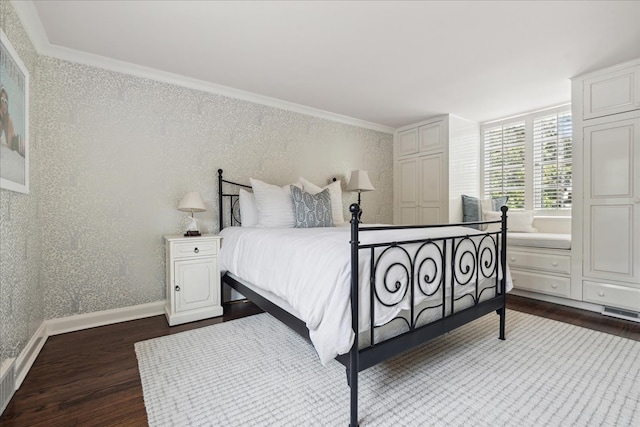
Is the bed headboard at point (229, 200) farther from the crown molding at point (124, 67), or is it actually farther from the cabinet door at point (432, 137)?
the cabinet door at point (432, 137)

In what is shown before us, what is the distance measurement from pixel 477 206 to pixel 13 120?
15.2ft

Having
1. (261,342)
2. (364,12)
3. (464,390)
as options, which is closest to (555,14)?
(364,12)

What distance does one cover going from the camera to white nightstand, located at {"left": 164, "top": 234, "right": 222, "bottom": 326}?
2.53 meters

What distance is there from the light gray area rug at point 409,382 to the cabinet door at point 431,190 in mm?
2213

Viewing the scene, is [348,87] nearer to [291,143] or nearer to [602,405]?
[291,143]

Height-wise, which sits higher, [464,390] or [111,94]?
[111,94]

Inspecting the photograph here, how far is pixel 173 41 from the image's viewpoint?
2.28m

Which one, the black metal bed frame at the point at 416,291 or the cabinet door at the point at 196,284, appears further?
the cabinet door at the point at 196,284

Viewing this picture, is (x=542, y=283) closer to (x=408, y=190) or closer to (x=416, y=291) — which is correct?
(x=408, y=190)

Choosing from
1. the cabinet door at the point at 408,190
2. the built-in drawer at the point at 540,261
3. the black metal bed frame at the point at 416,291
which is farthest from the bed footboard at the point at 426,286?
the cabinet door at the point at 408,190

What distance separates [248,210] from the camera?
300 centimetres

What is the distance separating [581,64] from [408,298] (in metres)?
2.86

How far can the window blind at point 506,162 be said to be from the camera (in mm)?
4027

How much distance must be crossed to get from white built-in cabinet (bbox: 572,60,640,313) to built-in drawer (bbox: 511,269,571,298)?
0.13 m
